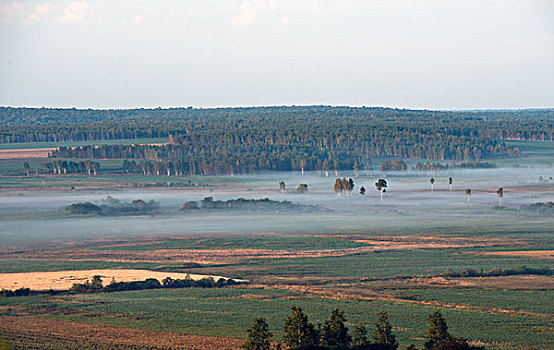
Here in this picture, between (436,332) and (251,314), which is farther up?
(436,332)

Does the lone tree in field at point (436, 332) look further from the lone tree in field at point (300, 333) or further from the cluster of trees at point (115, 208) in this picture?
the cluster of trees at point (115, 208)

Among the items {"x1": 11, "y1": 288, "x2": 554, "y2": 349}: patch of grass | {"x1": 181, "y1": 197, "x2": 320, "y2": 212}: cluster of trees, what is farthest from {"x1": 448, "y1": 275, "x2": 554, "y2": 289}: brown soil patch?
{"x1": 181, "y1": 197, "x2": 320, "y2": 212}: cluster of trees

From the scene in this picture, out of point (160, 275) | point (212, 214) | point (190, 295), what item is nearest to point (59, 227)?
point (212, 214)

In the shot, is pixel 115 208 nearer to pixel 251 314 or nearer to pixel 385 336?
pixel 251 314

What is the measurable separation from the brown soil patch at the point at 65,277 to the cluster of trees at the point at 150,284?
143 cm

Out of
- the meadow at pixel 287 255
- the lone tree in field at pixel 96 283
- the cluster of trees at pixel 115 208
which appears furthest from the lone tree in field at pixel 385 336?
the cluster of trees at pixel 115 208

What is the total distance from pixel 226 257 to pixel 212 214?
4449 cm

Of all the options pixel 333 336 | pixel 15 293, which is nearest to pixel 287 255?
pixel 15 293

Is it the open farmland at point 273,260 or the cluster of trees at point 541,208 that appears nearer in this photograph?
the open farmland at point 273,260

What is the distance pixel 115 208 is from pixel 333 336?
96797 millimetres

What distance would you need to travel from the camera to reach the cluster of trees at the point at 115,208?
13662 cm

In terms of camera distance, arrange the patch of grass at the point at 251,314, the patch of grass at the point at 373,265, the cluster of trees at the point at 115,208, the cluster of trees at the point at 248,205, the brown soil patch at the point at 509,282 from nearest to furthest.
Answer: the patch of grass at the point at 251,314, the brown soil patch at the point at 509,282, the patch of grass at the point at 373,265, the cluster of trees at the point at 115,208, the cluster of trees at the point at 248,205

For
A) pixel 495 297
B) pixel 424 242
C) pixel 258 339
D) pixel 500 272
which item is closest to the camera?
pixel 258 339

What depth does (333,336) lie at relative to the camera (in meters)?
47.6
